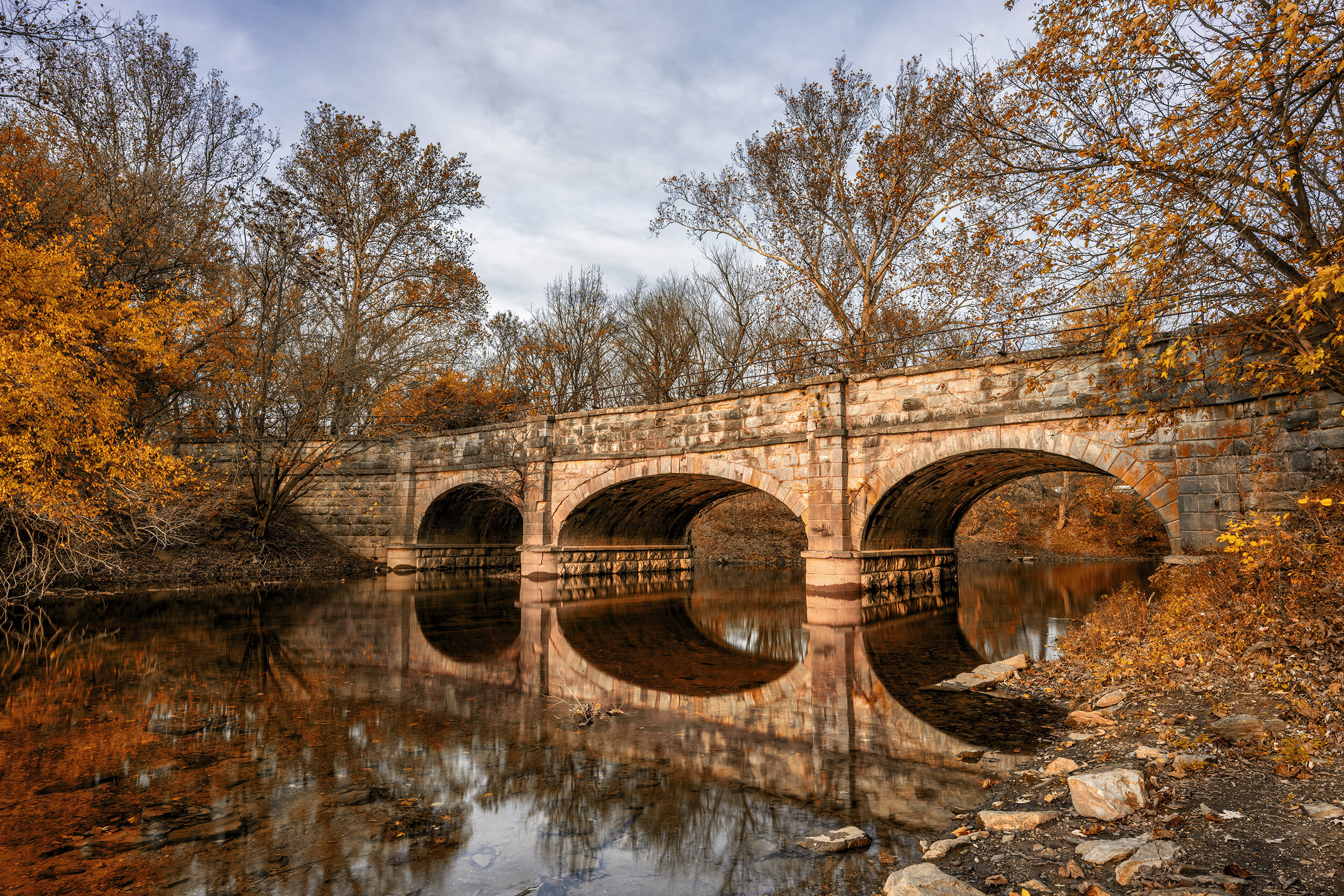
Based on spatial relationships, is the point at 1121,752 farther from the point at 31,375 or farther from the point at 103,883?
the point at 31,375

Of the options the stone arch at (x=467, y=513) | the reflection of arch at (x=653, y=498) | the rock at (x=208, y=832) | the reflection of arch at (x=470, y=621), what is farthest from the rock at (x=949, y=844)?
the stone arch at (x=467, y=513)

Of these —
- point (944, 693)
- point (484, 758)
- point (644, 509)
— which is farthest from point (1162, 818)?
point (644, 509)

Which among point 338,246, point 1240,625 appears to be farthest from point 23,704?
point 338,246

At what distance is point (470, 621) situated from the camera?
42.3 feet

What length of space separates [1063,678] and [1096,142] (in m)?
5.39

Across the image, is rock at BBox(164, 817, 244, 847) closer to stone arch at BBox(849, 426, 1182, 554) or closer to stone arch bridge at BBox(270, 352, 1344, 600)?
stone arch bridge at BBox(270, 352, 1344, 600)

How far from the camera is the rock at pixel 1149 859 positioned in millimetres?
2904

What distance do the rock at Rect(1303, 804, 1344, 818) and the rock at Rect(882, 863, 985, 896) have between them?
5.28ft

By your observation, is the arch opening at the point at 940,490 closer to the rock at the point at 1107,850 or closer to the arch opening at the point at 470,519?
the rock at the point at 1107,850

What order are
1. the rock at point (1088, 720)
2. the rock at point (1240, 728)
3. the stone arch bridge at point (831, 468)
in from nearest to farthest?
the rock at point (1240, 728) → the rock at point (1088, 720) → the stone arch bridge at point (831, 468)

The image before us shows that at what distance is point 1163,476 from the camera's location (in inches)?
420

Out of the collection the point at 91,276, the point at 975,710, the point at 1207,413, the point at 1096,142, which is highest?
the point at 91,276

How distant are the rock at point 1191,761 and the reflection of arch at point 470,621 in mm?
7354

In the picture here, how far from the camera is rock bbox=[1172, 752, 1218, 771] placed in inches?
155
